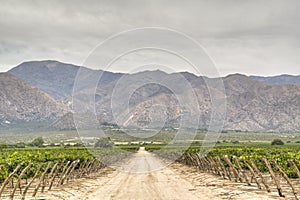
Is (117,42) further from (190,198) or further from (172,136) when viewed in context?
(190,198)

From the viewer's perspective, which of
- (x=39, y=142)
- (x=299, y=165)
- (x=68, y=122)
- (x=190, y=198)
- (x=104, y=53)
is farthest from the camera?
(x=68, y=122)

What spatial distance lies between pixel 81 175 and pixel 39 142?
94994mm

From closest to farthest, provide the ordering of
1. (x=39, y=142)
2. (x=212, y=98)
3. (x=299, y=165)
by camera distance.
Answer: (x=299, y=165), (x=212, y=98), (x=39, y=142)

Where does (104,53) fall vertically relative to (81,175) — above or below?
→ above

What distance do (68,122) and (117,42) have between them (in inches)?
5969

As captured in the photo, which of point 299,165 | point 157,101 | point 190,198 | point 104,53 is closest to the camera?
point 190,198

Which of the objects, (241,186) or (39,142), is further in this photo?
(39,142)

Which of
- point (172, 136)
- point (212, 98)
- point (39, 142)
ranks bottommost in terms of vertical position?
point (39, 142)

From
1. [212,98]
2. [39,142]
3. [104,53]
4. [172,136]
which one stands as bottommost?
[39,142]

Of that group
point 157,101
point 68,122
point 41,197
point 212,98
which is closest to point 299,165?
point 212,98

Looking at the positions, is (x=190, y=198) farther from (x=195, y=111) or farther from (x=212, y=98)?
(x=195, y=111)

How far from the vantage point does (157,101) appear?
159ft

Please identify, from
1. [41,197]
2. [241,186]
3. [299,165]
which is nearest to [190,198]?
[241,186]

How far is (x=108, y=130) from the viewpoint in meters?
31.7
